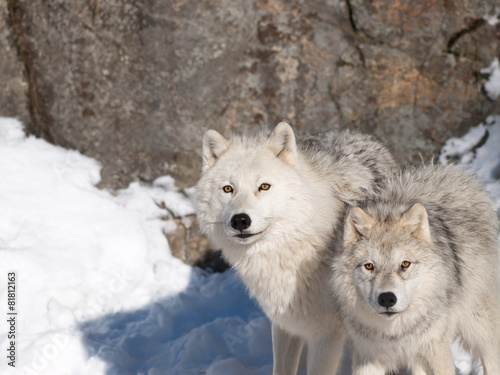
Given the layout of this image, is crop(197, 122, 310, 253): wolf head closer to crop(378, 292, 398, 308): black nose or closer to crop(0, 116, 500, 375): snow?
crop(378, 292, 398, 308): black nose

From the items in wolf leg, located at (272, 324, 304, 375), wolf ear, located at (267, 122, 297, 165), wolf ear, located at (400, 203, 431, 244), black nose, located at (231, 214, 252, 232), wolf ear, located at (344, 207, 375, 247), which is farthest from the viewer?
wolf leg, located at (272, 324, 304, 375)

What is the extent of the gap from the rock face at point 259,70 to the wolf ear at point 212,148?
3120 mm

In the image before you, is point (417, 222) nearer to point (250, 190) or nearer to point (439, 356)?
point (439, 356)

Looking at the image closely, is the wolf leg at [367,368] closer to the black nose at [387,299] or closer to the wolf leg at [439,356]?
the wolf leg at [439,356]

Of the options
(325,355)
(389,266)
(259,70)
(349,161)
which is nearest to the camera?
(389,266)

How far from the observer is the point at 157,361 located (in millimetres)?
6703

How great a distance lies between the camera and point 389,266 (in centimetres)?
441

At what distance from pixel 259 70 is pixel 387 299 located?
521 centimetres

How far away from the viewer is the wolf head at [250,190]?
16.1ft

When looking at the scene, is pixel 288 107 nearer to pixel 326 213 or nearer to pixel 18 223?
pixel 326 213

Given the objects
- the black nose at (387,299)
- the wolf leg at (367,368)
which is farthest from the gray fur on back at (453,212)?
the wolf leg at (367,368)

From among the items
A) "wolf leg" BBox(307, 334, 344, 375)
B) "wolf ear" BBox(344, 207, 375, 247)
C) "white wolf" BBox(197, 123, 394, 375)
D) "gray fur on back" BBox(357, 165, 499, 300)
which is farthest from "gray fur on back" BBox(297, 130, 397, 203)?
"wolf leg" BBox(307, 334, 344, 375)

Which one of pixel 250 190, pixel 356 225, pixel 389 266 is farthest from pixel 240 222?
pixel 389 266

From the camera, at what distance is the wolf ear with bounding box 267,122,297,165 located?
538 cm
